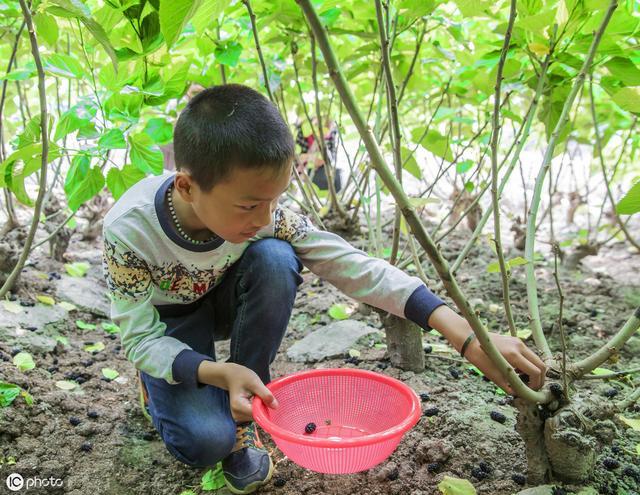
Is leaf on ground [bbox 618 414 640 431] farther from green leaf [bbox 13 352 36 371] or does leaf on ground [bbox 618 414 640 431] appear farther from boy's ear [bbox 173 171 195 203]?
green leaf [bbox 13 352 36 371]

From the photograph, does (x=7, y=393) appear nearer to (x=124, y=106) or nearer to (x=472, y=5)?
(x=124, y=106)

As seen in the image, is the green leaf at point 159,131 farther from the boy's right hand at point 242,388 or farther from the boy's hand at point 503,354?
the boy's hand at point 503,354

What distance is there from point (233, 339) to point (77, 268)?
5.67ft

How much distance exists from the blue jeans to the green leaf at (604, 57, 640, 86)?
3.21ft

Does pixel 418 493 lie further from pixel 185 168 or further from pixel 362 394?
pixel 185 168

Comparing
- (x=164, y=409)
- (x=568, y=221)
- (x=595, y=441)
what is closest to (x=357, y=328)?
(x=164, y=409)

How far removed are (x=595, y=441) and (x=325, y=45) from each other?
1080 millimetres

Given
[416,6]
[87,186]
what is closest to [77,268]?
[87,186]

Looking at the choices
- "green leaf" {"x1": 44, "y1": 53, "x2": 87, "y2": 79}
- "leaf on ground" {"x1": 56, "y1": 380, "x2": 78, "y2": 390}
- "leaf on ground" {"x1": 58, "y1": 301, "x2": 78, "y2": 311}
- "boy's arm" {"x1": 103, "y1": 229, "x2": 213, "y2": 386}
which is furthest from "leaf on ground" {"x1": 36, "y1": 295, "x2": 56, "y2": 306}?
"green leaf" {"x1": 44, "y1": 53, "x2": 87, "y2": 79}

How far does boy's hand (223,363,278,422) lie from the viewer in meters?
1.30

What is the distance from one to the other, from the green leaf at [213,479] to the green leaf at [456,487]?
0.61m

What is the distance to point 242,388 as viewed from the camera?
1320 millimetres

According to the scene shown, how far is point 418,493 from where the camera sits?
141 cm

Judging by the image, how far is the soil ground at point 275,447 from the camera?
1495 mm
